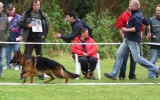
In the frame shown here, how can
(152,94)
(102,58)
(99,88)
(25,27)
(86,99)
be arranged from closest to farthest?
(86,99), (152,94), (99,88), (25,27), (102,58)

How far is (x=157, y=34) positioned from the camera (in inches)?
521

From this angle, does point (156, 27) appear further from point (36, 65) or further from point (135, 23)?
point (36, 65)

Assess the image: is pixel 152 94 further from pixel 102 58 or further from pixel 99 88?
pixel 102 58

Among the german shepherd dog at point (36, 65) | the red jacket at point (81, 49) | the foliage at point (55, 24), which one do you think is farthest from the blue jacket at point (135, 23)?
the foliage at point (55, 24)

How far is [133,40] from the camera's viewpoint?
12.2m

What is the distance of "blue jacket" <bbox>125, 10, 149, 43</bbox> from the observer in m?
12.0

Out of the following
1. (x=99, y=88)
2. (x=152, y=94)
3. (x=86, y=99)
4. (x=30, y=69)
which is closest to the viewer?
(x=86, y=99)

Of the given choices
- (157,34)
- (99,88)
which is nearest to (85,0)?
(157,34)

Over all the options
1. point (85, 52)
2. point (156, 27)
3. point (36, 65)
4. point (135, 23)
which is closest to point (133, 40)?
point (135, 23)

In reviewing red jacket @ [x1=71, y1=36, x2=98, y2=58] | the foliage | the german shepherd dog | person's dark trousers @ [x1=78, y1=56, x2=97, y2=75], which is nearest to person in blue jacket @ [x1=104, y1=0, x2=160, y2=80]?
person's dark trousers @ [x1=78, y1=56, x2=97, y2=75]

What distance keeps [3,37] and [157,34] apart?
12.7 ft

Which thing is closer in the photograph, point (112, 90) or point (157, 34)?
point (112, 90)

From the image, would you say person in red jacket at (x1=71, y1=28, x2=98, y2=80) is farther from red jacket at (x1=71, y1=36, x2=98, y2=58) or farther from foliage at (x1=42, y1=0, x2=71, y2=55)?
foliage at (x1=42, y1=0, x2=71, y2=55)

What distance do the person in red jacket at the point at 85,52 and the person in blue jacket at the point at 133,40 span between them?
81 cm
